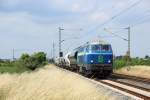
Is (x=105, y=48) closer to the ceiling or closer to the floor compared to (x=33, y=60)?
closer to the ceiling

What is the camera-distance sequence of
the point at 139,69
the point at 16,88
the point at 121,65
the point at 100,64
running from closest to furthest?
1. the point at 16,88
2. the point at 100,64
3. the point at 139,69
4. the point at 121,65

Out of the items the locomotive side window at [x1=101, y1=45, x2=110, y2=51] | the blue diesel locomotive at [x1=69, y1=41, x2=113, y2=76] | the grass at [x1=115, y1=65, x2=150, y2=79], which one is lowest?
the grass at [x1=115, y1=65, x2=150, y2=79]

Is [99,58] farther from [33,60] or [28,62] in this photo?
[33,60]

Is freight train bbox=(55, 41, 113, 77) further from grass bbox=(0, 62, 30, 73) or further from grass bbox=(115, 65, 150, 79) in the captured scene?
grass bbox=(0, 62, 30, 73)

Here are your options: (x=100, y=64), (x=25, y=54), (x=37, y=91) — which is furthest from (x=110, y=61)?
(x=25, y=54)

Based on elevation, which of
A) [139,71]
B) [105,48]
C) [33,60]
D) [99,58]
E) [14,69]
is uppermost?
[105,48]

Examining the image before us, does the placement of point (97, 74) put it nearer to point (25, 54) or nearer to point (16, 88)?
point (16, 88)

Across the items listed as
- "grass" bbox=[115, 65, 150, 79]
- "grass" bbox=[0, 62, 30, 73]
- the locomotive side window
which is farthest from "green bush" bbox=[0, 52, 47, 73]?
the locomotive side window

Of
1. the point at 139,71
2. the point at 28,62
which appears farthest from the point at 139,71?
the point at 28,62

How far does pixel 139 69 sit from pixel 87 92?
40084 millimetres

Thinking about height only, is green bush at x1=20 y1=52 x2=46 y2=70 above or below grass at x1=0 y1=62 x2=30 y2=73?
above

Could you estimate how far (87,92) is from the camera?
731 inches

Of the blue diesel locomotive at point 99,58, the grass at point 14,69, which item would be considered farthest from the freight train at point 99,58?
the grass at point 14,69

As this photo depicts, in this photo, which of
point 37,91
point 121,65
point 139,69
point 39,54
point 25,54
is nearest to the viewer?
point 37,91
